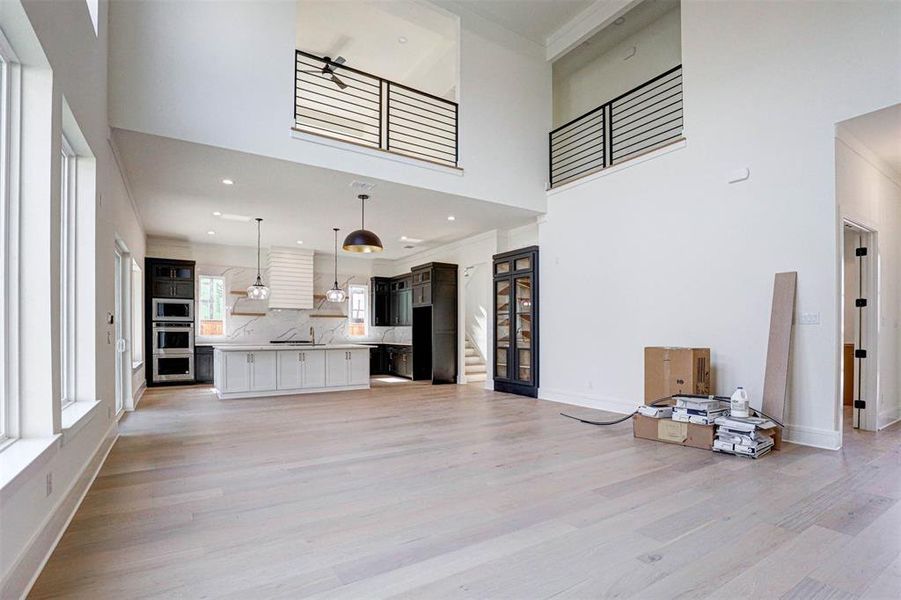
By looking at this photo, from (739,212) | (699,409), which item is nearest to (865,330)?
(739,212)

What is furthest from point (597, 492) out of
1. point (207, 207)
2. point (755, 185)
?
point (207, 207)

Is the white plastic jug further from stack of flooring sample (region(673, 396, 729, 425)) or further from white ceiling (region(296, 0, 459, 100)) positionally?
white ceiling (region(296, 0, 459, 100))

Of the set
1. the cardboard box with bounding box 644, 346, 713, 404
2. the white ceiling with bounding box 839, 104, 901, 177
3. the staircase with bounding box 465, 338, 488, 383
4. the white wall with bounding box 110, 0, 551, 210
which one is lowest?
the staircase with bounding box 465, 338, 488, 383

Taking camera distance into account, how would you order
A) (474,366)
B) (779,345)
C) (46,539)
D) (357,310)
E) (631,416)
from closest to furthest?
1. (46,539)
2. (779,345)
3. (631,416)
4. (474,366)
5. (357,310)

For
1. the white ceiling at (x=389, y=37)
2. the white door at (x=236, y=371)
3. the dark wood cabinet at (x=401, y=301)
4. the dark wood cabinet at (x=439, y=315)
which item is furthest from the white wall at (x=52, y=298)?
the dark wood cabinet at (x=401, y=301)

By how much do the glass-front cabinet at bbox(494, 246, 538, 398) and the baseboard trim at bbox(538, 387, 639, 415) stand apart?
0.88ft

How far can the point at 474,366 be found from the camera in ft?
33.8

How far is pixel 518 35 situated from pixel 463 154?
88.9 inches

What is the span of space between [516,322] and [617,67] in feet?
14.3

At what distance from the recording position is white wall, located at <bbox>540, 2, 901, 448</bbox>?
4.07 meters

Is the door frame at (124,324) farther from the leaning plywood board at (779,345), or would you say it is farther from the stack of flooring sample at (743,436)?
the leaning plywood board at (779,345)

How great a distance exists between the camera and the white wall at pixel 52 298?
194 cm

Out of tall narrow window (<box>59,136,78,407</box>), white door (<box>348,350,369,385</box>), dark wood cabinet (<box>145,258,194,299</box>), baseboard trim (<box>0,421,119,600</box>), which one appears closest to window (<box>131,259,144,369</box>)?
dark wood cabinet (<box>145,258,194,299</box>)

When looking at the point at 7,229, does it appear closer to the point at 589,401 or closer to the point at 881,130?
the point at 589,401
